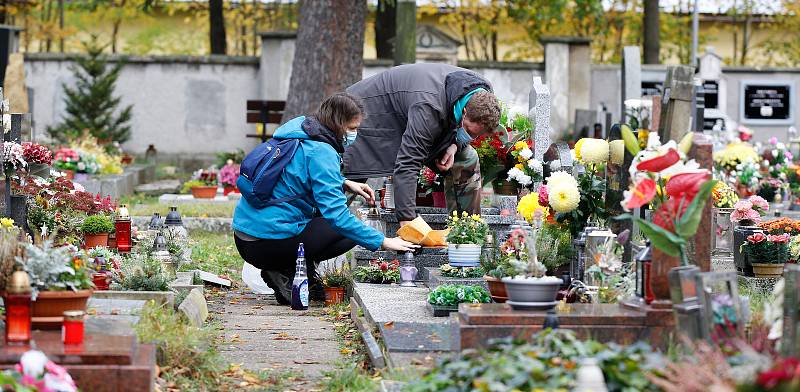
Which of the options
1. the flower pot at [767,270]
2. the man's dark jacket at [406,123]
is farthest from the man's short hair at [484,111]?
the flower pot at [767,270]

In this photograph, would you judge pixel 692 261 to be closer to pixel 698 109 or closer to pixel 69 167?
pixel 698 109

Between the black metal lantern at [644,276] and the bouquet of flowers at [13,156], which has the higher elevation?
the bouquet of flowers at [13,156]

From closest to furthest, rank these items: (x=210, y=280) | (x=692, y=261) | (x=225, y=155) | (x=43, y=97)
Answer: (x=692, y=261), (x=210, y=280), (x=225, y=155), (x=43, y=97)

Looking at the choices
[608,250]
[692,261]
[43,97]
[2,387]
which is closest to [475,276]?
[608,250]

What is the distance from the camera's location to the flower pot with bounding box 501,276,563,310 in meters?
5.58

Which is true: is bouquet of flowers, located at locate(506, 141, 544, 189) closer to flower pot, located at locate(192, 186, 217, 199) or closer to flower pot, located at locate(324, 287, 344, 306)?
flower pot, located at locate(324, 287, 344, 306)

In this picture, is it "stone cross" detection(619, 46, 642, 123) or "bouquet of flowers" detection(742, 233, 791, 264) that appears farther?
"stone cross" detection(619, 46, 642, 123)

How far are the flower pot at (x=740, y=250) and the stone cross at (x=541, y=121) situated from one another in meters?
1.59

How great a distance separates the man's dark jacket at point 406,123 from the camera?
834 cm

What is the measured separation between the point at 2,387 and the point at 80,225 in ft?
18.0

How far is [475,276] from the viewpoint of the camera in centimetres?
787

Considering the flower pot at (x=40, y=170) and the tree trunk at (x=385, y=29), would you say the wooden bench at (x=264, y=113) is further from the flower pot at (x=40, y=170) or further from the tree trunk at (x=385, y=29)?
the flower pot at (x=40, y=170)

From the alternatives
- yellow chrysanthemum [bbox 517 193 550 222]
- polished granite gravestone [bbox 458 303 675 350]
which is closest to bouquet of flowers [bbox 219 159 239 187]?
yellow chrysanthemum [bbox 517 193 550 222]

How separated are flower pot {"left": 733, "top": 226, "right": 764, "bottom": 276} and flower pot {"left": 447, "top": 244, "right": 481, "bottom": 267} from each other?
2052 mm
